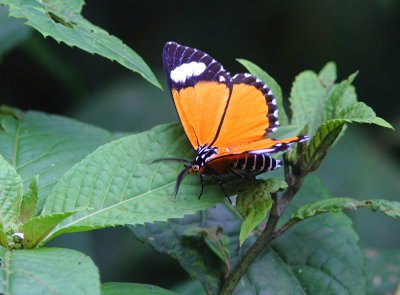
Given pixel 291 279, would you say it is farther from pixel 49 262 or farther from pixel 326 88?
pixel 49 262

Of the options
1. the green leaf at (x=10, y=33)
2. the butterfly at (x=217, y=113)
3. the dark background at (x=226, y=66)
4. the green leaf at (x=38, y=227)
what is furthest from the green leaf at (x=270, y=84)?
the dark background at (x=226, y=66)

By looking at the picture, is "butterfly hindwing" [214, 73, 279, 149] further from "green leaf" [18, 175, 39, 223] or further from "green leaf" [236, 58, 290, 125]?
"green leaf" [18, 175, 39, 223]

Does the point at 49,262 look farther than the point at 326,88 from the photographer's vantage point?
No

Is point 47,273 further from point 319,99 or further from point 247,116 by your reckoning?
point 319,99

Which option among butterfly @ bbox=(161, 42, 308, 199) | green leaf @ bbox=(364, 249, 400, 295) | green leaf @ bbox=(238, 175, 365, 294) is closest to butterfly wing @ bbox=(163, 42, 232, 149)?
butterfly @ bbox=(161, 42, 308, 199)

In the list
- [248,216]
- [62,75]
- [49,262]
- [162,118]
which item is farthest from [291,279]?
[62,75]

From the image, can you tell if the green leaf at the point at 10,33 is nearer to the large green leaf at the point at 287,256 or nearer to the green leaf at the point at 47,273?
the large green leaf at the point at 287,256
